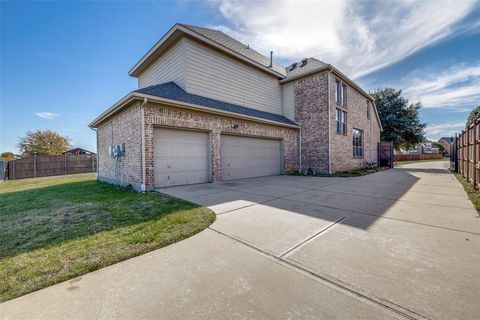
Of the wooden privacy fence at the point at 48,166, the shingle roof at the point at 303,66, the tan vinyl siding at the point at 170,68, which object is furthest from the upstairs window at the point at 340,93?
the wooden privacy fence at the point at 48,166

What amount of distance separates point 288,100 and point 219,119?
7038 millimetres

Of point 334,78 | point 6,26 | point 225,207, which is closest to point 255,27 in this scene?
point 334,78

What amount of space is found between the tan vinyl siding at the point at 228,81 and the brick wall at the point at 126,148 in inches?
121

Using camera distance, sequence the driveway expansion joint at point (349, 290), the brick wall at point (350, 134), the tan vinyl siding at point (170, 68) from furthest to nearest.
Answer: the brick wall at point (350, 134) → the tan vinyl siding at point (170, 68) → the driveway expansion joint at point (349, 290)

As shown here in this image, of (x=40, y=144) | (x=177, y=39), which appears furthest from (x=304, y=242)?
(x=40, y=144)

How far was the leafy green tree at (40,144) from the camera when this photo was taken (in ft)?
96.7

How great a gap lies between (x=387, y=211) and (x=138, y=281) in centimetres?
476

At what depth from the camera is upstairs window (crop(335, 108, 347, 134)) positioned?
43.2 ft

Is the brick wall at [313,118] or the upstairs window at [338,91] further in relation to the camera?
the upstairs window at [338,91]

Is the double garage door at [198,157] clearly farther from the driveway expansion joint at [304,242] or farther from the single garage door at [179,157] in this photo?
the driveway expansion joint at [304,242]

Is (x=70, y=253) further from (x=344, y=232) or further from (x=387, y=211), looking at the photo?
(x=387, y=211)

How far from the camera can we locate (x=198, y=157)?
8.58 meters

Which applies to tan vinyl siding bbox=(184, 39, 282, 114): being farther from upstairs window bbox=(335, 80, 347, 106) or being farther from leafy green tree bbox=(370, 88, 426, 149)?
leafy green tree bbox=(370, 88, 426, 149)

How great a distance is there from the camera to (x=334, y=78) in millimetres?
12688
